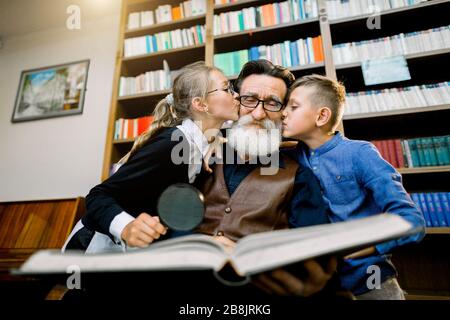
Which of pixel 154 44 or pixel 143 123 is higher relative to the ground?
pixel 154 44

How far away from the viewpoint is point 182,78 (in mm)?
1528

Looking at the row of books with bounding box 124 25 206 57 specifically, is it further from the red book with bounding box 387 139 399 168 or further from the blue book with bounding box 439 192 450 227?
the blue book with bounding box 439 192 450 227

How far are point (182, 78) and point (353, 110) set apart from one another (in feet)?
3.98

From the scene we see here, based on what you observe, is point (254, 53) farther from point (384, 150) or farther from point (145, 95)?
point (384, 150)

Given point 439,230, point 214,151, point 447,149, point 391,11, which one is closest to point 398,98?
point 447,149

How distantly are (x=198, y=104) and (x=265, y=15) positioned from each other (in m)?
1.31

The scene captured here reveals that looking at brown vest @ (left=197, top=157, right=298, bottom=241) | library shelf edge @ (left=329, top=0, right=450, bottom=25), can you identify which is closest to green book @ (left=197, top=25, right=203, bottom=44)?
library shelf edge @ (left=329, top=0, right=450, bottom=25)

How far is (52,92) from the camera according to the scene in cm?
328

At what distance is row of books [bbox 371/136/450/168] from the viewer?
5.83ft

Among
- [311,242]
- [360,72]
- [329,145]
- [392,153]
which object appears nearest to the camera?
[311,242]

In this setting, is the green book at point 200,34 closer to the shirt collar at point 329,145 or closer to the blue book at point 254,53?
the blue book at point 254,53

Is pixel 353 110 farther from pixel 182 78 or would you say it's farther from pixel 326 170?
pixel 182 78
